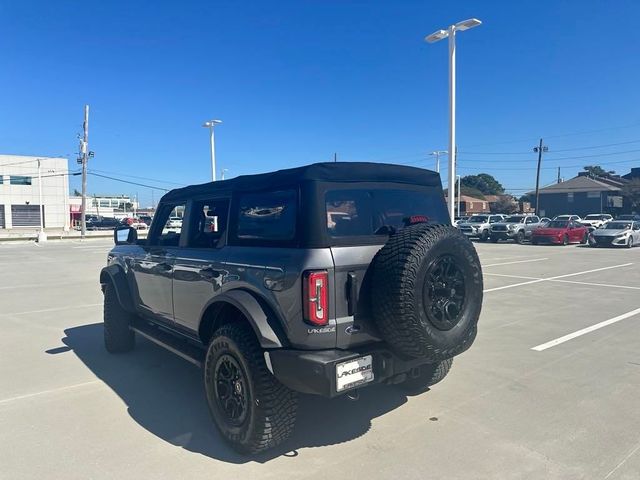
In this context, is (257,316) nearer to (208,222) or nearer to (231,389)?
(231,389)

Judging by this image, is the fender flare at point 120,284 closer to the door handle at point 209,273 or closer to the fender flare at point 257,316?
the door handle at point 209,273

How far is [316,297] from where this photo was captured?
2957 millimetres

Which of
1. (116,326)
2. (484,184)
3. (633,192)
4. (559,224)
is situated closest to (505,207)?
(633,192)

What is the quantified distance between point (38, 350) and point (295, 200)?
15.3 feet

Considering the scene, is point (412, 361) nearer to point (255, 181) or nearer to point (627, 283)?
point (255, 181)

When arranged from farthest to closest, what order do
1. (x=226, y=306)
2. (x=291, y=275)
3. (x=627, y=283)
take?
1. (x=627, y=283)
2. (x=226, y=306)
3. (x=291, y=275)

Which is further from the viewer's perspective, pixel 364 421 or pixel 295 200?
pixel 364 421

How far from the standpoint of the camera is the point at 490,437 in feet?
11.4

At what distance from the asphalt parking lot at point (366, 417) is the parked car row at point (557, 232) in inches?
633

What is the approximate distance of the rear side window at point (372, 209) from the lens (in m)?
3.28

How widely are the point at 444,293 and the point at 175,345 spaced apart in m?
2.49

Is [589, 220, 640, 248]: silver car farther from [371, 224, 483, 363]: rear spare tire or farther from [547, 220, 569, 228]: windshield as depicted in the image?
[371, 224, 483, 363]: rear spare tire

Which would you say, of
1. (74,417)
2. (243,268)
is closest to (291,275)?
(243,268)

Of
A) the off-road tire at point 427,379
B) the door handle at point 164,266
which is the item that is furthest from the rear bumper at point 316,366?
the door handle at point 164,266
